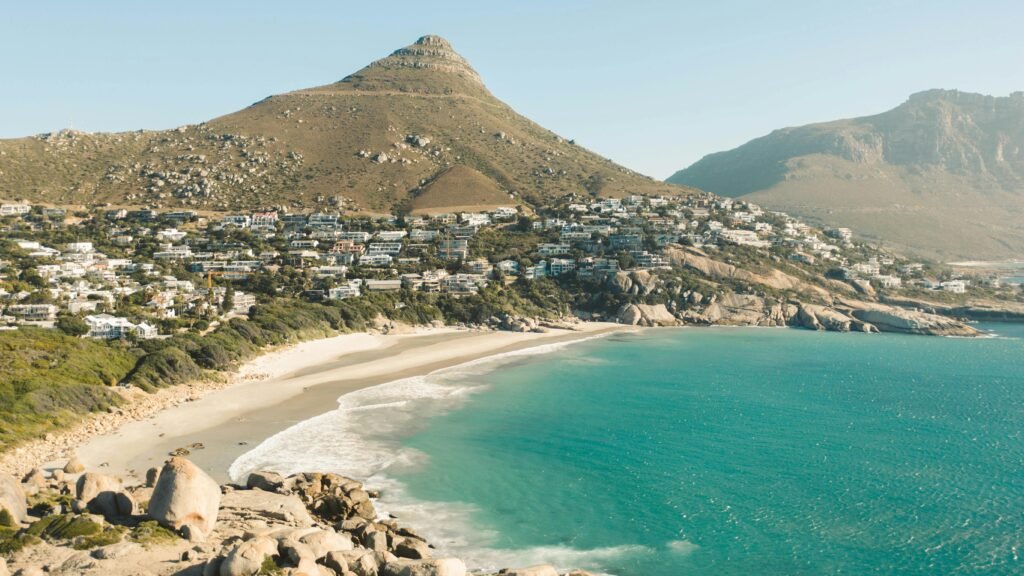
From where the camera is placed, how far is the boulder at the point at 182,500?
852 inches

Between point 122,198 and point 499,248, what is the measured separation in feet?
264

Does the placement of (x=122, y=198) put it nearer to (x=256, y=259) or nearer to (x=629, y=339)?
(x=256, y=259)

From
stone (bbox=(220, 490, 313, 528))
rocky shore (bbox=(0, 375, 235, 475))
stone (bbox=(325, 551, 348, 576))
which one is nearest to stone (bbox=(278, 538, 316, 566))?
stone (bbox=(325, 551, 348, 576))

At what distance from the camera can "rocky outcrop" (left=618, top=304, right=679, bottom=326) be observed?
95562 mm

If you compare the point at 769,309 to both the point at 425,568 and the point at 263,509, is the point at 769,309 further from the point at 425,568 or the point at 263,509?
the point at 425,568

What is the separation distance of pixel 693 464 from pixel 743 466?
2.64 m

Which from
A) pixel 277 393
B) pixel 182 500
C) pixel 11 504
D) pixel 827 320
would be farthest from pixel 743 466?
pixel 827 320

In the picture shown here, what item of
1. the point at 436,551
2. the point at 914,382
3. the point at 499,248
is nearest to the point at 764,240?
the point at 499,248

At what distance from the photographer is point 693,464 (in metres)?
34.9

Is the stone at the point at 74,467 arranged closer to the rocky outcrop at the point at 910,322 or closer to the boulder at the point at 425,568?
the boulder at the point at 425,568

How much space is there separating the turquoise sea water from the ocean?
0.13m

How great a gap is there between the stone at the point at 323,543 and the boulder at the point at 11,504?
401 inches

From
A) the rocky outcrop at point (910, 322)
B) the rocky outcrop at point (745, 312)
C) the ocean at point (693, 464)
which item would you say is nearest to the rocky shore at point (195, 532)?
the ocean at point (693, 464)

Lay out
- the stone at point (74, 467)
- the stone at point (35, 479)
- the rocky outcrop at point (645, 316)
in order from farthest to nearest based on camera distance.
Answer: the rocky outcrop at point (645, 316) < the stone at point (74, 467) < the stone at point (35, 479)
